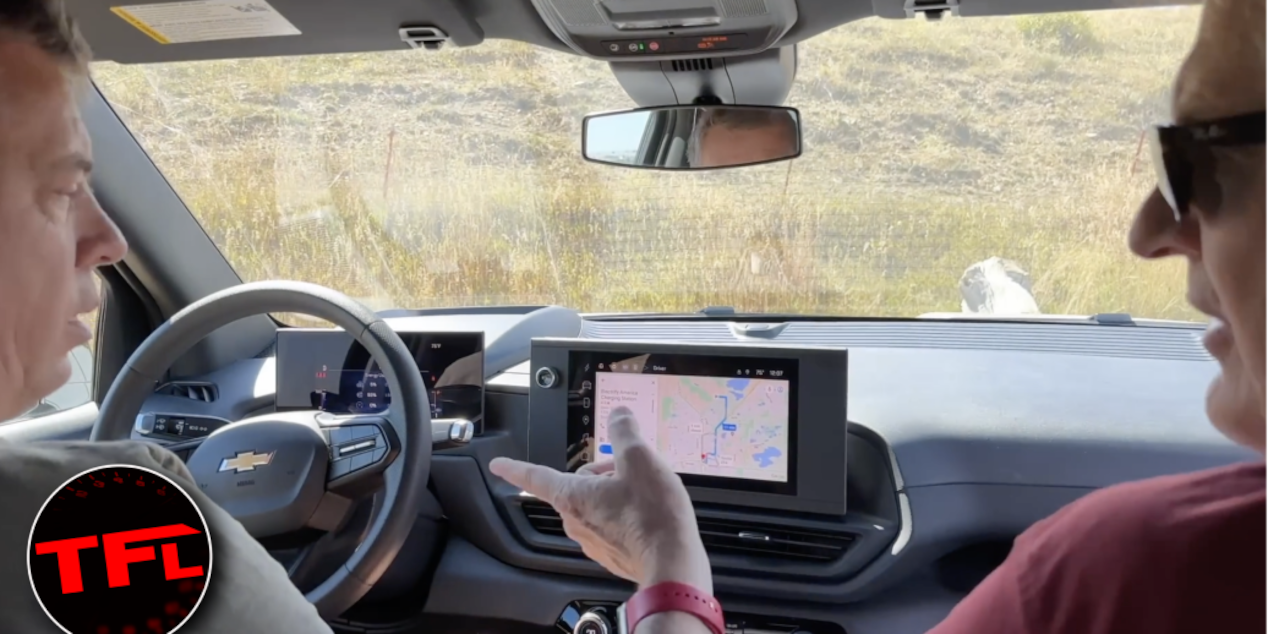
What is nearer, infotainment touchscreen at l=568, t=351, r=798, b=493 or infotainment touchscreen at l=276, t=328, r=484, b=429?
infotainment touchscreen at l=568, t=351, r=798, b=493

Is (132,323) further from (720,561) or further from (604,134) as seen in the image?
(720,561)

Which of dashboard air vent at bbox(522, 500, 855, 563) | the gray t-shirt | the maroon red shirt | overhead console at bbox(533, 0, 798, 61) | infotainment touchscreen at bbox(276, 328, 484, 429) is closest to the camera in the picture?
the gray t-shirt

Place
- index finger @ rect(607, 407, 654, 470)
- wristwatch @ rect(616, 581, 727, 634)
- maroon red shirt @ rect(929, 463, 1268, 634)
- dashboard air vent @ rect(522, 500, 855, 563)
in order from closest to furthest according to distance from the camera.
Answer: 1. maroon red shirt @ rect(929, 463, 1268, 634)
2. wristwatch @ rect(616, 581, 727, 634)
3. index finger @ rect(607, 407, 654, 470)
4. dashboard air vent @ rect(522, 500, 855, 563)

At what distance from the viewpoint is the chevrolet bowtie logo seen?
7.52ft

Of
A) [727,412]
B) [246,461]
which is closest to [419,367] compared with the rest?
[246,461]

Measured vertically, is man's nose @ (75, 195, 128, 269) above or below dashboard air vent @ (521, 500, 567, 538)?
above

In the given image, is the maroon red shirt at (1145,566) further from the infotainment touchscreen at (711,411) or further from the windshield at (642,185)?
the windshield at (642,185)

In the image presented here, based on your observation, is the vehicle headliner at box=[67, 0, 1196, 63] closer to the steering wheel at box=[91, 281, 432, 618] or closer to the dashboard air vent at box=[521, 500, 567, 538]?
the steering wheel at box=[91, 281, 432, 618]

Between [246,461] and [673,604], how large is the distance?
4.30 feet

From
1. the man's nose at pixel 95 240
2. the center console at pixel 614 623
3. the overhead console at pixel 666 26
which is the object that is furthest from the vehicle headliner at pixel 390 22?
the center console at pixel 614 623

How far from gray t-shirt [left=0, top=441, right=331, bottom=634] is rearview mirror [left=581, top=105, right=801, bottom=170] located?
77.1 inches

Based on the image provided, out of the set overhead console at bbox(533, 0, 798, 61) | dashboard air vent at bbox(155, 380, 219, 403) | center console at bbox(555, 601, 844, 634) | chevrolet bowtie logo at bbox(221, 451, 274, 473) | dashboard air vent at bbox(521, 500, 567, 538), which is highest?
overhead console at bbox(533, 0, 798, 61)

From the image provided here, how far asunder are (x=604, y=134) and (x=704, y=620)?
74.3 inches

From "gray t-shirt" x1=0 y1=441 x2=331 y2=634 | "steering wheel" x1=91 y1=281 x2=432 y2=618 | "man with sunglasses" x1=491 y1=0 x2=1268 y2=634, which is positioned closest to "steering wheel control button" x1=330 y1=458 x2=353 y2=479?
"steering wheel" x1=91 y1=281 x2=432 y2=618
